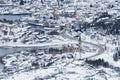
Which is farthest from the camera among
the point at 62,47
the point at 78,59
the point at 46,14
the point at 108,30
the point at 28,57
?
the point at 46,14

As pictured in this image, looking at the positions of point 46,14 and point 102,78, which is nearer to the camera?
point 102,78

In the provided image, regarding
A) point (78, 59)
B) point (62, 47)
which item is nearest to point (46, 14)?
point (62, 47)

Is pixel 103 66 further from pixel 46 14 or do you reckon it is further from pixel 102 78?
pixel 46 14

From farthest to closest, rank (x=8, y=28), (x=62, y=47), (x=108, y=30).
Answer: (x=8, y=28), (x=108, y=30), (x=62, y=47)

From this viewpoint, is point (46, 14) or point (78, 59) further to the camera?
point (46, 14)

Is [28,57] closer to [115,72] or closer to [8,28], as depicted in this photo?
[115,72]

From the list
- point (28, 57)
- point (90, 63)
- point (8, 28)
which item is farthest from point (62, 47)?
point (8, 28)
